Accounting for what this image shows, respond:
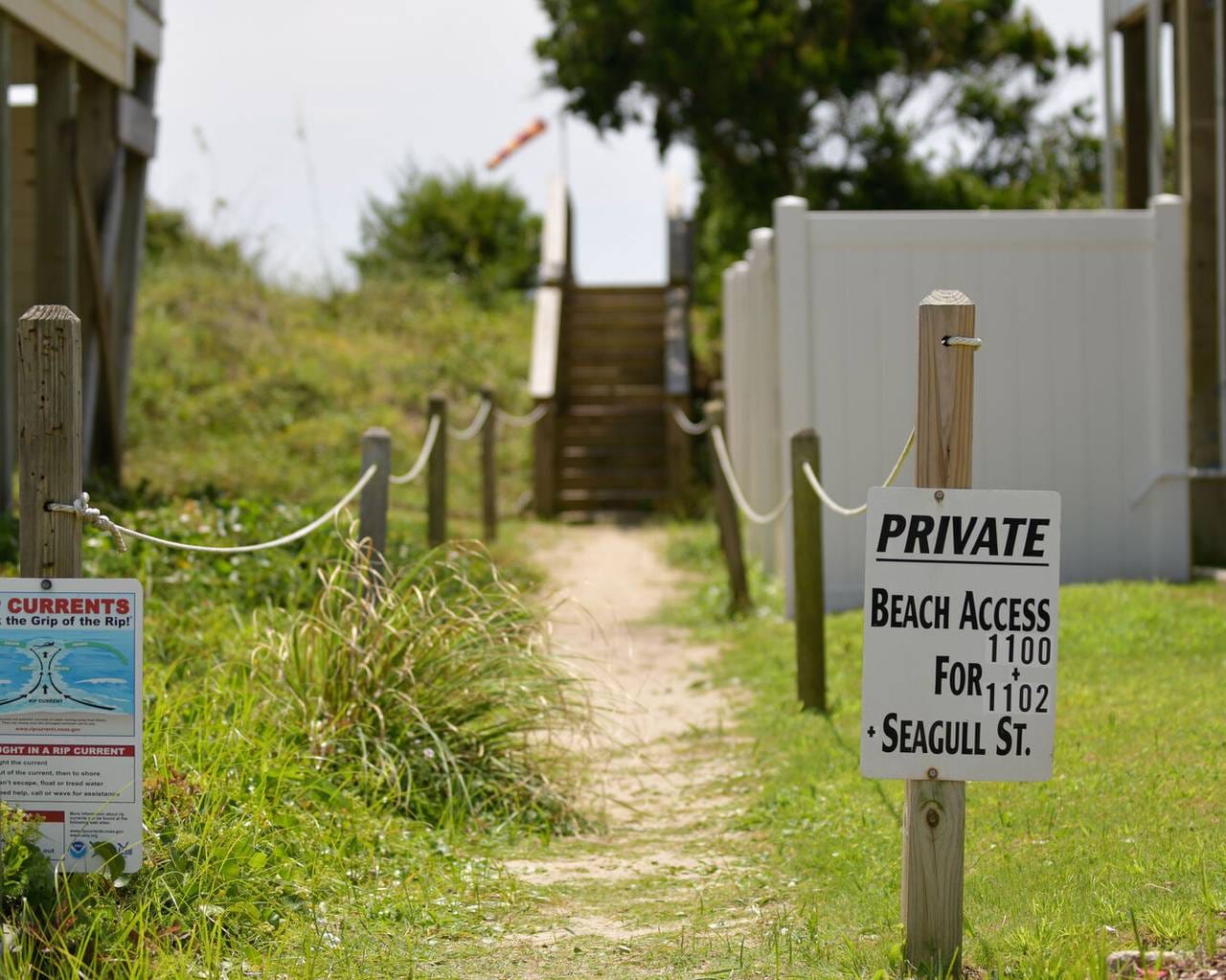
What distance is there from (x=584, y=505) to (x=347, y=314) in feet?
19.9

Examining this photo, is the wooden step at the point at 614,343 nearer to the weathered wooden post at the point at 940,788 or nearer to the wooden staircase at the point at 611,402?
the wooden staircase at the point at 611,402

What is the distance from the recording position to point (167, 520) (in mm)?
8531

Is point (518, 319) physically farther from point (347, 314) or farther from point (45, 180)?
point (45, 180)

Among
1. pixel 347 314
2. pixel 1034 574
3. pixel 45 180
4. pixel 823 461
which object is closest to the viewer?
pixel 1034 574

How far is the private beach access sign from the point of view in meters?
3.54

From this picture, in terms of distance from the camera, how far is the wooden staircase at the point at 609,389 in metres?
15.3

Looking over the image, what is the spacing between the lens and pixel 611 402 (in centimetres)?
1664

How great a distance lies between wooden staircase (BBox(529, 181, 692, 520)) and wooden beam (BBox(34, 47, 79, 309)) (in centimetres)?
534

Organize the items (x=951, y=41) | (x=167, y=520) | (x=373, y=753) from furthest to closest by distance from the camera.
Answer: (x=951, y=41)
(x=167, y=520)
(x=373, y=753)

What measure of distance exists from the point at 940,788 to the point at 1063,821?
49.8 inches

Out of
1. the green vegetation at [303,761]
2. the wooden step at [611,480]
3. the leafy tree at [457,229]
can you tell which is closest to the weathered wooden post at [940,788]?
the green vegetation at [303,761]

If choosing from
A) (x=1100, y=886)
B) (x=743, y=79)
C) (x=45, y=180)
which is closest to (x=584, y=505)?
(x=743, y=79)

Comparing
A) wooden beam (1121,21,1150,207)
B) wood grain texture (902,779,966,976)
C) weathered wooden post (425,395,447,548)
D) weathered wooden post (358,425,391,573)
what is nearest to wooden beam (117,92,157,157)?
weathered wooden post (425,395,447,548)

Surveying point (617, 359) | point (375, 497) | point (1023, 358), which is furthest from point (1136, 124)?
point (375, 497)
